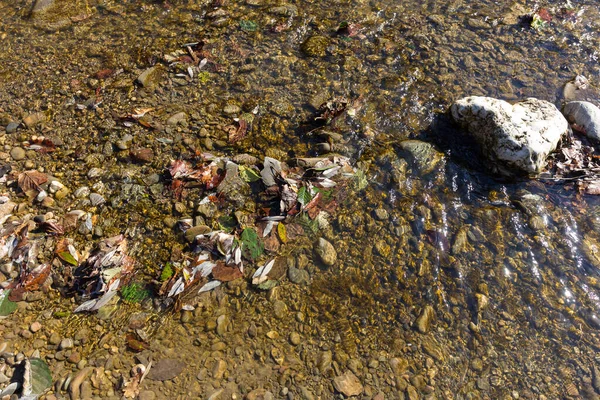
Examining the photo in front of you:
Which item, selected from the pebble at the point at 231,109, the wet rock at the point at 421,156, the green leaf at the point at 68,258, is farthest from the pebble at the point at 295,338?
the pebble at the point at 231,109

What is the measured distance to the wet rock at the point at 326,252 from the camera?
4.48 m

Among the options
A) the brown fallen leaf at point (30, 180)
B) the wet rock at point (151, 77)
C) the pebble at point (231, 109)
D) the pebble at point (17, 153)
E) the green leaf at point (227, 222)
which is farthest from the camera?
the wet rock at point (151, 77)

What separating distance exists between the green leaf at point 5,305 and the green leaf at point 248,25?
510 cm

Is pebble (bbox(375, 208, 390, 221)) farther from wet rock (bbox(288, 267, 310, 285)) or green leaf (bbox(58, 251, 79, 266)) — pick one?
green leaf (bbox(58, 251, 79, 266))

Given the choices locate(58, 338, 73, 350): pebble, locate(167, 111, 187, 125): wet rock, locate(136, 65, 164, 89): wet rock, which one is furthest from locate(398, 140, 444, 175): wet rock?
locate(58, 338, 73, 350): pebble

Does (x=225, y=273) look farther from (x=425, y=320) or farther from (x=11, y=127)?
(x=11, y=127)

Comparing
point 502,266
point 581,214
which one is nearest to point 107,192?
point 502,266

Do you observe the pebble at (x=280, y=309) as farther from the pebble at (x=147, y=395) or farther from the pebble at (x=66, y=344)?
the pebble at (x=66, y=344)

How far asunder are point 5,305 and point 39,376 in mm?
871

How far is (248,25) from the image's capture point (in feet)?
22.6

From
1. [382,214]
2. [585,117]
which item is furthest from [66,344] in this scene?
[585,117]

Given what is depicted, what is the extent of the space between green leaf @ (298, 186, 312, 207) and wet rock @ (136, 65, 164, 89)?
2.86 metres

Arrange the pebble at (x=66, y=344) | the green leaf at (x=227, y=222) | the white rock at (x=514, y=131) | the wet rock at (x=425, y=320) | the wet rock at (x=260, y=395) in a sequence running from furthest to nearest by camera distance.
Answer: the white rock at (x=514, y=131)
the green leaf at (x=227, y=222)
the wet rock at (x=425, y=320)
the pebble at (x=66, y=344)
the wet rock at (x=260, y=395)

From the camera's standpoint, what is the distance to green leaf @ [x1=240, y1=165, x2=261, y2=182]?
4965 millimetres
